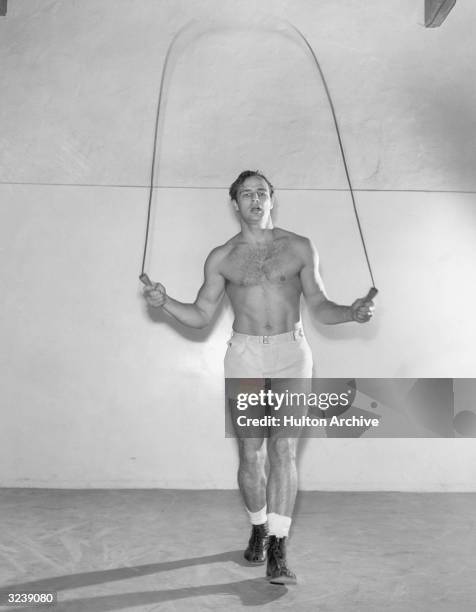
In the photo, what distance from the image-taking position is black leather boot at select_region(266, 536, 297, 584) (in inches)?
110

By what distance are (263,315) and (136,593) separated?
4.13 ft

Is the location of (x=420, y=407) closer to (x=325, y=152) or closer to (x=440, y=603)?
(x=325, y=152)

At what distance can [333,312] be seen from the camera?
10.3ft

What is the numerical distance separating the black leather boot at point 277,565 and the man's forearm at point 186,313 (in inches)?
40.4

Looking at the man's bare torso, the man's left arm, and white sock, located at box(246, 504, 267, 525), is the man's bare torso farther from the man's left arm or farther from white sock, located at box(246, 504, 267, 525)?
white sock, located at box(246, 504, 267, 525)

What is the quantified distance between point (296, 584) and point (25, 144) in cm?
323

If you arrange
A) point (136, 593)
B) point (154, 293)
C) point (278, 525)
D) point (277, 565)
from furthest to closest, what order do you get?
point (154, 293) < point (278, 525) < point (277, 565) < point (136, 593)

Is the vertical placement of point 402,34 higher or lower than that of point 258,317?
higher

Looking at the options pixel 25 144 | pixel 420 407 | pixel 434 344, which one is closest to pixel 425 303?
pixel 434 344

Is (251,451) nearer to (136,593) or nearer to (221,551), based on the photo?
(221,551)

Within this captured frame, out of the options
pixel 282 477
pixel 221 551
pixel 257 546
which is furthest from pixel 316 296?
pixel 221 551

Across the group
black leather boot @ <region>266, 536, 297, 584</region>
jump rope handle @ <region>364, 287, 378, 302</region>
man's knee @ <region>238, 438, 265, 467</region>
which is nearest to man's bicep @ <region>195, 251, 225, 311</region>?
man's knee @ <region>238, 438, 265, 467</region>

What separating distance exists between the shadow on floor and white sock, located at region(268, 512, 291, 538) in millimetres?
191

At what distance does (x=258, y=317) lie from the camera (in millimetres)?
3219
